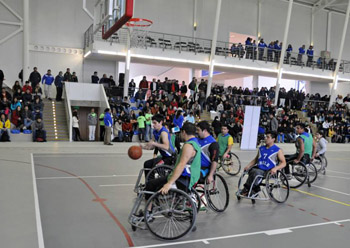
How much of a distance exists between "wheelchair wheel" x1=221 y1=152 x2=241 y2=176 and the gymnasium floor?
0.63 meters

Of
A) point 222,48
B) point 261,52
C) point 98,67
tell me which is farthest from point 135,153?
point 261,52

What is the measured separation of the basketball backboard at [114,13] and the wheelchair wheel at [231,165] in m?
4.88

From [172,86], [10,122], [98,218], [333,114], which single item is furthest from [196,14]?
[98,218]

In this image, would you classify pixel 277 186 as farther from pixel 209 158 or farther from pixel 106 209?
pixel 106 209

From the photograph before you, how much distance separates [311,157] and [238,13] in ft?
72.4

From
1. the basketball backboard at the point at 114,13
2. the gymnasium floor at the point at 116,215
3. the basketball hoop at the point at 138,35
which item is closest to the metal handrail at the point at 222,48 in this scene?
the basketball hoop at the point at 138,35

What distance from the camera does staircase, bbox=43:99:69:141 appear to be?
15.3 meters

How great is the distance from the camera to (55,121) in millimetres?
16312

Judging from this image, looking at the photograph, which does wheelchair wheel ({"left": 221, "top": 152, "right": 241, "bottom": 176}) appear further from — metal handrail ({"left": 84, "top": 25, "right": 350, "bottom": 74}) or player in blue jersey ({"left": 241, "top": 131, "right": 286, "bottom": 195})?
metal handrail ({"left": 84, "top": 25, "right": 350, "bottom": 74})

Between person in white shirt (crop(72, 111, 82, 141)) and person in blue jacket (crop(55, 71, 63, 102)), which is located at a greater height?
person in blue jacket (crop(55, 71, 63, 102))

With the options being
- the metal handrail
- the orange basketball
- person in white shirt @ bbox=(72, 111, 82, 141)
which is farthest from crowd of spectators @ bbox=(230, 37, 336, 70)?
the orange basketball

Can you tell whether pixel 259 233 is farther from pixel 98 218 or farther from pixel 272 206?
pixel 98 218

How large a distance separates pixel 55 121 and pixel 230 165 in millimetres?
10267

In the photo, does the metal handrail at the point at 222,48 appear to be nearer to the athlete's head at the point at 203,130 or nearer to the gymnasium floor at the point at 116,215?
the gymnasium floor at the point at 116,215
